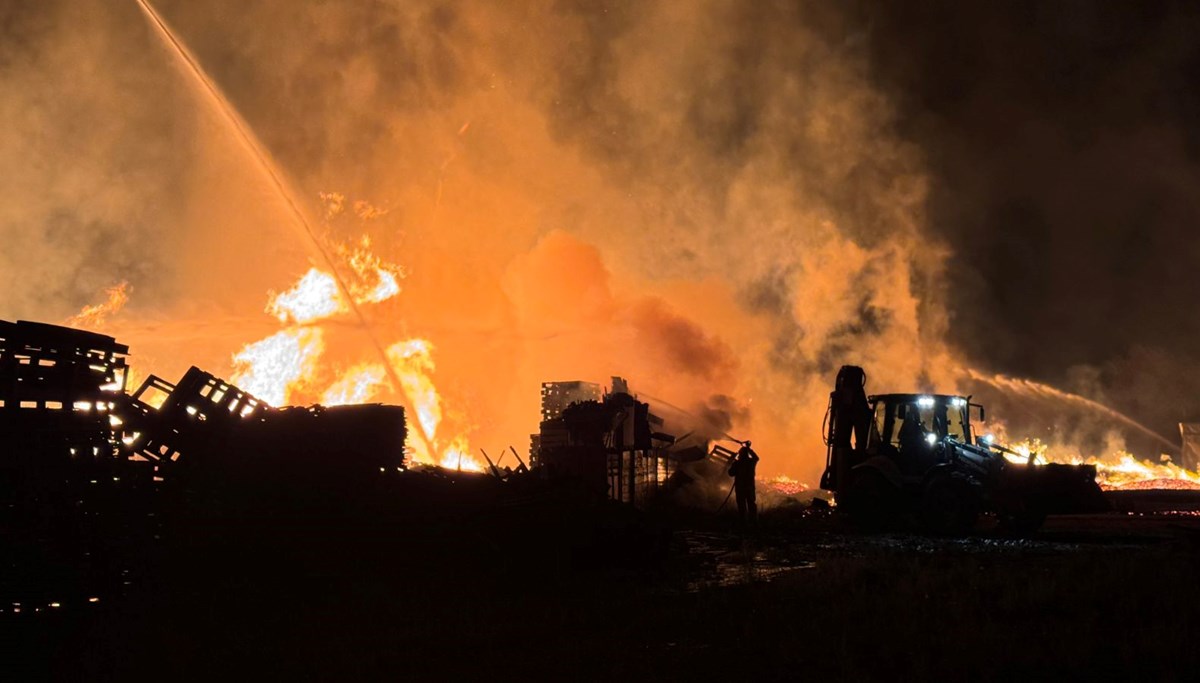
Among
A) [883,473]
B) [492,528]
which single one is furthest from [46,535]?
[883,473]

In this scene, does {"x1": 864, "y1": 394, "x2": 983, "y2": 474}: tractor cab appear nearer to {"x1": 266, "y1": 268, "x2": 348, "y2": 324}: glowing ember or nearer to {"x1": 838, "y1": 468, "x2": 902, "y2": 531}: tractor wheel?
{"x1": 838, "y1": 468, "x2": 902, "y2": 531}: tractor wheel

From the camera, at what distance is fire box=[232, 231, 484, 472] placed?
34062 millimetres

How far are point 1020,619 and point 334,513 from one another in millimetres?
10304

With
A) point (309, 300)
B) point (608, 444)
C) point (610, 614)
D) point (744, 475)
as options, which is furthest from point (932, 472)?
point (309, 300)

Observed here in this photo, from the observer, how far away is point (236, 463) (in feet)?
46.8

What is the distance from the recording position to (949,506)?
682 inches

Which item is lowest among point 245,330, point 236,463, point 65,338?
point 236,463

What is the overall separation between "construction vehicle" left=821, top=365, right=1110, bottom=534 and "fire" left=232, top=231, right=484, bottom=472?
54.8ft

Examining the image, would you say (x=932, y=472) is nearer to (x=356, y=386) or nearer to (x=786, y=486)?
(x=786, y=486)

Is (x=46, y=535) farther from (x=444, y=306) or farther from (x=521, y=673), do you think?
(x=444, y=306)

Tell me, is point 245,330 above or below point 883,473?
above

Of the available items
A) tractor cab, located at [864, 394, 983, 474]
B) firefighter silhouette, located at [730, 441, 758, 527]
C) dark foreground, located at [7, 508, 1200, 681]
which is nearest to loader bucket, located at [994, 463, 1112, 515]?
dark foreground, located at [7, 508, 1200, 681]

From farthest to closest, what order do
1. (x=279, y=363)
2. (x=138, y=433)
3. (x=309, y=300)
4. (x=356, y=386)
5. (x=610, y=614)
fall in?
(x=309, y=300) < (x=356, y=386) < (x=279, y=363) < (x=138, y=433) < (x=610, y=614)

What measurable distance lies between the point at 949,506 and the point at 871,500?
72.6 inches
